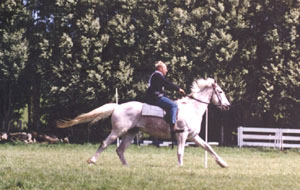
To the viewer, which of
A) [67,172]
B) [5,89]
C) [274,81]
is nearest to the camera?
[67,172]

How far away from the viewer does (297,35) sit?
3247 cm

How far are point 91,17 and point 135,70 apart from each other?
4.03m

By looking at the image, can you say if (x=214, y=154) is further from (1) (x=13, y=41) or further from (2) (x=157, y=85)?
(1) (x=13, y=41)

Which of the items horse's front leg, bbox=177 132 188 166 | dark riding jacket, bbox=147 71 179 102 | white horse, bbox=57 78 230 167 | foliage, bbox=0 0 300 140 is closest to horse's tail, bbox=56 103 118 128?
white horse, bbox=57 78 230 167

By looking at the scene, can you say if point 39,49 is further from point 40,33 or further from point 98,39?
point 98,39

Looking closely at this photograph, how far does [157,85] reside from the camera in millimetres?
16234

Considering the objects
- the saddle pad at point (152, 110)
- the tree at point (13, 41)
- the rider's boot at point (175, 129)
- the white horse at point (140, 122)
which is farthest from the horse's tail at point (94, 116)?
the tree at point (13, 41)

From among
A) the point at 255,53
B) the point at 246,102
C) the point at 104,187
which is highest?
the point at 255,53

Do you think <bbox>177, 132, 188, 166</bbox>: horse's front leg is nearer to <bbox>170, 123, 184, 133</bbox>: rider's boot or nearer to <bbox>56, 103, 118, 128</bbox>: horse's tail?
<bbox>170, 123, 184, 133</bbox>: rider's boot

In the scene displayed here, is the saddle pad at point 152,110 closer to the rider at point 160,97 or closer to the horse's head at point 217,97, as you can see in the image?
the rider at point 160,97

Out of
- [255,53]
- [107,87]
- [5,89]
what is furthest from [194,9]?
[5,89]

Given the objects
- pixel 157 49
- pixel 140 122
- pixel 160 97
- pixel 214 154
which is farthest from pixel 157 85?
pixel 157 49

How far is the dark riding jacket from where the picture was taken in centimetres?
1605

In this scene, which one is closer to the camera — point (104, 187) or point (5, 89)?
point (104, 187)
